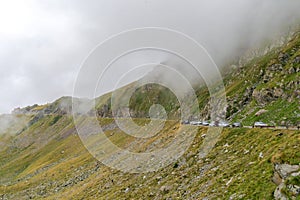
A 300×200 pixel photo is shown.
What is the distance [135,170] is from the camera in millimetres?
64938

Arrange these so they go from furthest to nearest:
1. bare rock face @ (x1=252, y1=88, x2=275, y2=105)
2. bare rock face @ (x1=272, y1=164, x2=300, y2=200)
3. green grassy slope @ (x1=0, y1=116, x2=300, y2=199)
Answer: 1. bare rock face @ (x1=252, y1=88, x2=275, y2=105)
2. green grassy slope @ (x1=0, y1=116, x2=300, y2=199)
3. bare rock face @ (x1=272, y1=164, x2=300, y2=200)

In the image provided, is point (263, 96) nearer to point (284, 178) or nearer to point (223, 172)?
point (223, 172)

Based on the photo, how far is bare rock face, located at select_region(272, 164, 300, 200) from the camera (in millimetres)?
25281

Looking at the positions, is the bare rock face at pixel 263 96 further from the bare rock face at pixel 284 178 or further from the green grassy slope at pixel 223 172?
the bare rock face at pixel 284 178

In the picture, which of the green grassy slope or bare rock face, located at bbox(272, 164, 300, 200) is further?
the green grassy slope

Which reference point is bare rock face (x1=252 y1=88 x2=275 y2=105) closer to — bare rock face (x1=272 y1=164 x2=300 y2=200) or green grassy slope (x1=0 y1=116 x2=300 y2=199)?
green grassy slope (x1=0 y1=116 x2=300 y2=199)

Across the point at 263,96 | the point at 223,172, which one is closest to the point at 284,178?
the point at 223,172

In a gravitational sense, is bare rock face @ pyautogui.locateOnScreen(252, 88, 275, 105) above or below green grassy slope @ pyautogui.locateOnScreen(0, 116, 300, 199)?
above

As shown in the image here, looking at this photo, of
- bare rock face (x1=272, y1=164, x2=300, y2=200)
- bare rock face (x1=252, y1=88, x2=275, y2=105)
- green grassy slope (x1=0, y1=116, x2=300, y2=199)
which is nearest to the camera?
bare rock face (x1=272, y1=164, x2=300, y2=200)

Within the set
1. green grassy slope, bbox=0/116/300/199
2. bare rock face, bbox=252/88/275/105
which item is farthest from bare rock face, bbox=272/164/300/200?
bare rock face, bbox=252/88/275/105

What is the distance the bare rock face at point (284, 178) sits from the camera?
25.3 meters

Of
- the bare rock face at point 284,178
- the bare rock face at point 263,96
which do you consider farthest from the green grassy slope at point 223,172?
the bare rock face at point 263,96

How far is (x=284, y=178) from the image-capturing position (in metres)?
26.9

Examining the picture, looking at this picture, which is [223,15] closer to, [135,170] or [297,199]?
[135,170]
